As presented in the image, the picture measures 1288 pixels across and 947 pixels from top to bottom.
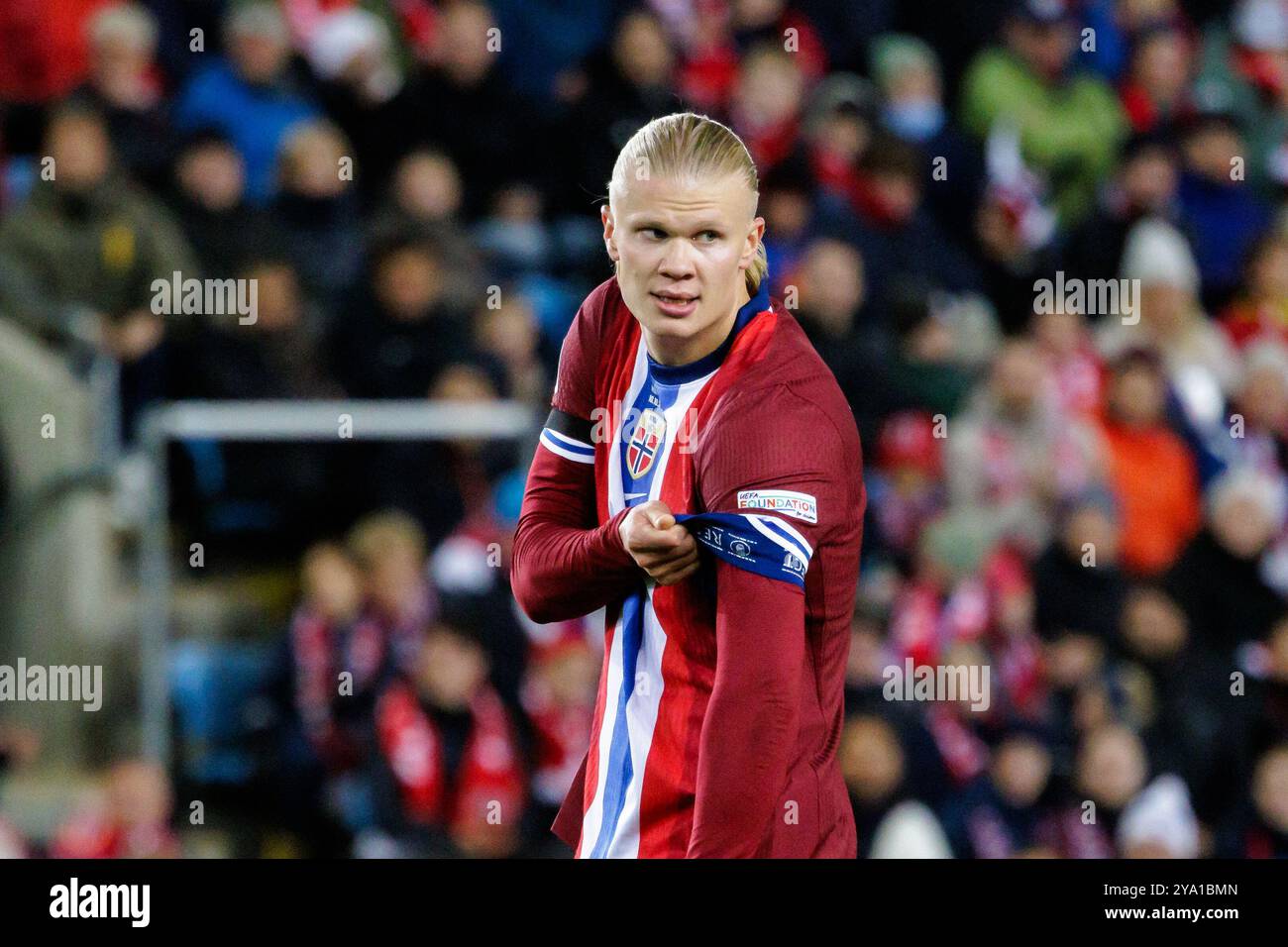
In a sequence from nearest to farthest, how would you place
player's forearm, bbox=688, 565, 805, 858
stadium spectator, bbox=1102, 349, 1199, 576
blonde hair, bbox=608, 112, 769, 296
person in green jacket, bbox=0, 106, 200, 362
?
1. player's forearm, bbox=688, 565, 805, 858
2. blonde hair, bbox=608, 112, 769, 296
3. person in green jacket, bbox=0, 106, 200, 362
4. stadium spectator, bbox=1102, 349, 1199, 576

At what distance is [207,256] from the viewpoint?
16.3 feet

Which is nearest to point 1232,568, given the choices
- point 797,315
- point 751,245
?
point 797,315

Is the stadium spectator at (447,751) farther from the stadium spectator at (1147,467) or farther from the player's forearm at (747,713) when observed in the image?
the player's forearm at (747,713)

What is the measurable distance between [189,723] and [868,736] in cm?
161

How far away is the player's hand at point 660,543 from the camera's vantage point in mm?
2238

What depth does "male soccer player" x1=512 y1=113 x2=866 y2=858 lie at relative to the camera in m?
2.22

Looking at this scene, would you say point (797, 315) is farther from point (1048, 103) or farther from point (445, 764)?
point (445, 764)

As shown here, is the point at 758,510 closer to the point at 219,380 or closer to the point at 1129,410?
the point at 219,380

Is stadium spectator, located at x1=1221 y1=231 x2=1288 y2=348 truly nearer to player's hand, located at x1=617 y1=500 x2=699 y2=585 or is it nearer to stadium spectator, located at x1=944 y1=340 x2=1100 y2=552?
stadium spectator, located at x1=944 y1=340 x2=1100 y2=552

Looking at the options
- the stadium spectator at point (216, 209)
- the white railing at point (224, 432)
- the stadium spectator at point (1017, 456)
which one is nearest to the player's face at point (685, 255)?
the white railing at point (224, 432)

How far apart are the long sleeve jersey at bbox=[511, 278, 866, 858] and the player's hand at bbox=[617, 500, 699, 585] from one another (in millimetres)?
26

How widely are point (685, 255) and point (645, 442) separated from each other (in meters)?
0.24

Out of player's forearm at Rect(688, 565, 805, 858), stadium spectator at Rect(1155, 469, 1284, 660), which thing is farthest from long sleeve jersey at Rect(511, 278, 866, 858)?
stadium spectator at Rect(1155, 469, 1284, 660)

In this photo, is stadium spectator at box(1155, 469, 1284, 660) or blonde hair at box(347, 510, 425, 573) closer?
blonde hair at box(347, 510, 425, 573)
